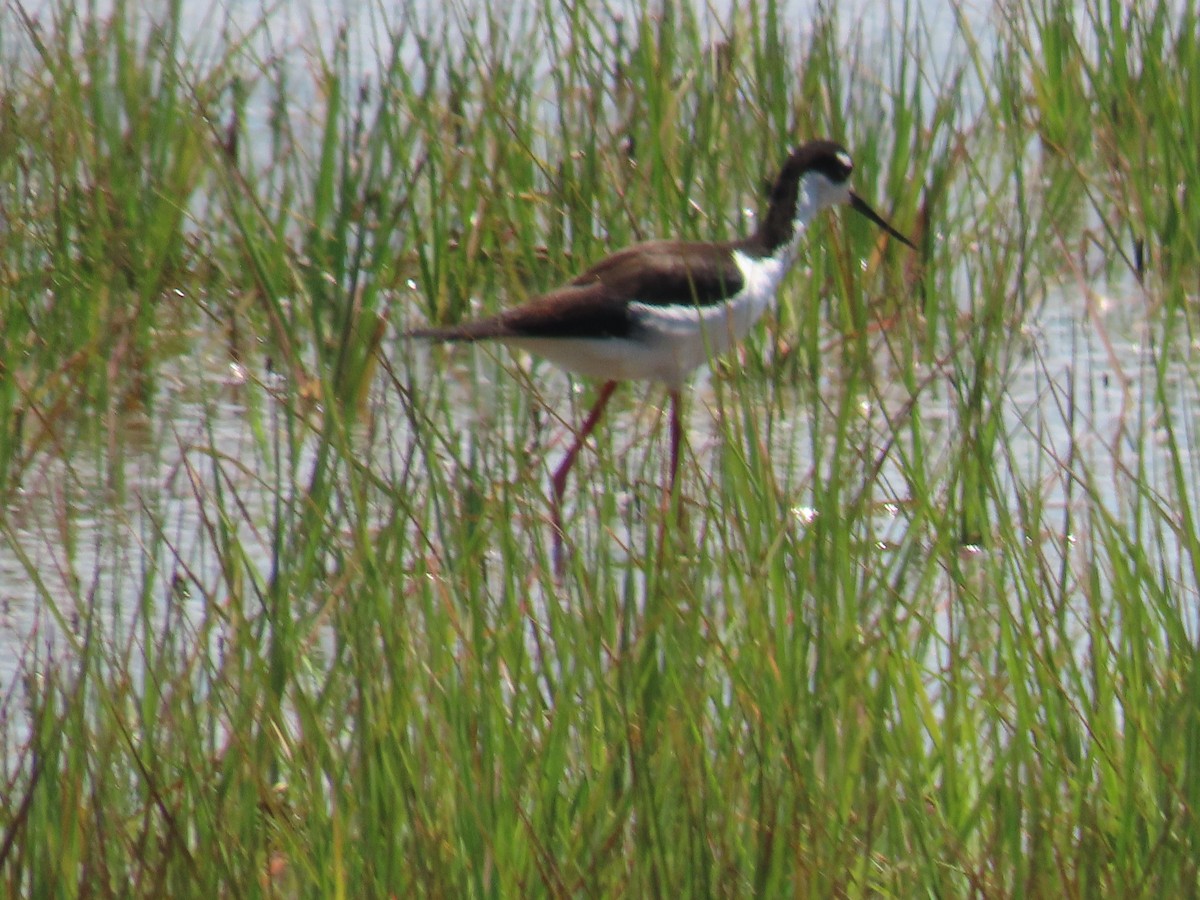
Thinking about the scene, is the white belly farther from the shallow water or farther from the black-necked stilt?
the shallow water

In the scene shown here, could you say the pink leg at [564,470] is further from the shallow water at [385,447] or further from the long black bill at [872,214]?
the long black bill at [872,214]

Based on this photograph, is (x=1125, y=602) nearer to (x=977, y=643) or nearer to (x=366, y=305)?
(x=977, y=643)

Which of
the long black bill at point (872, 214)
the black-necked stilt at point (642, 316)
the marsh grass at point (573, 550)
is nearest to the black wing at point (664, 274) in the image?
the black-necked stilt at point (642, 316)

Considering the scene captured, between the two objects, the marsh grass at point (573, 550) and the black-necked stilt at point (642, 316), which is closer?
the marsh grass at point (573, 550)

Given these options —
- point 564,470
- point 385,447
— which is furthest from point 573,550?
point 385,447

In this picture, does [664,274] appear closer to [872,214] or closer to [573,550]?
[872,214]

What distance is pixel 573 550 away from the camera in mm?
2609

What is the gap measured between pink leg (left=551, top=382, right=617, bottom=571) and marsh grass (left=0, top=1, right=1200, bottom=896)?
0.22 ft

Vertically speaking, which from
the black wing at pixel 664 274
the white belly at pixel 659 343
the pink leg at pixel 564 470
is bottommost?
the pink leg at pixel 564 470

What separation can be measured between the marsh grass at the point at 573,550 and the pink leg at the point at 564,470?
7cm

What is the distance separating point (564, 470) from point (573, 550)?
1.36 meters

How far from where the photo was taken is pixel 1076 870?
2.26 meters

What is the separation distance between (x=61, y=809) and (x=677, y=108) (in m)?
3.14

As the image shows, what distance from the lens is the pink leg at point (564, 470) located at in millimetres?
3564
